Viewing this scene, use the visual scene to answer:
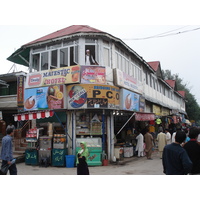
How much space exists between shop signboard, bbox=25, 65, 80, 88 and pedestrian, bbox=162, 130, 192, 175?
7488 mm

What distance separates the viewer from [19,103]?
515 inches

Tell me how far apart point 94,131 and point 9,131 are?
5653 mm

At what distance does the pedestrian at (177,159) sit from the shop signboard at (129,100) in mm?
7960

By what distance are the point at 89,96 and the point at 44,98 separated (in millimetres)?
2740

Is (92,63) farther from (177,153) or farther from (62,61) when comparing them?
(177,153)

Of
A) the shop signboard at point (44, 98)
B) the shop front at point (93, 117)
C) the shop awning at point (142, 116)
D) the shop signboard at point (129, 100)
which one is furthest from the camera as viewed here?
the shop awning at point (142, 116)

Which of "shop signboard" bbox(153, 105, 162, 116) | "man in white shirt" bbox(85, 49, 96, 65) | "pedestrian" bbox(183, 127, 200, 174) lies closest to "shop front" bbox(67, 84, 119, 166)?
"man in white shirt" bbox(85, 49, 96, 65)

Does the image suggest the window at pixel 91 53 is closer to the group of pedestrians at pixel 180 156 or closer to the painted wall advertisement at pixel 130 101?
the painted wall advertisement at pixel 130 101

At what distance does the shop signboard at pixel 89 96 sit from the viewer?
10822mm

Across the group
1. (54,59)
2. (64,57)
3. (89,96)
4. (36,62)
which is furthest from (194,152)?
(36,62)

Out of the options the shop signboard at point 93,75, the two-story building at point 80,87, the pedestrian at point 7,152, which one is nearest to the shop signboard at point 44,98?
the two-story building at point 80,87

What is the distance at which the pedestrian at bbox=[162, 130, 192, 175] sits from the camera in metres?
3.81

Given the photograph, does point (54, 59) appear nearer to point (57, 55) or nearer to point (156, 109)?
point (57, 55)

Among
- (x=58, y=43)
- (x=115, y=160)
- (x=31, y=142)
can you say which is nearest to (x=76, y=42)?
(x=58, y=43)
